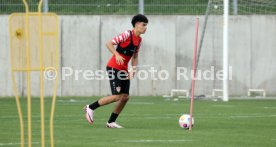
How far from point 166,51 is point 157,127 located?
17212 millimetres

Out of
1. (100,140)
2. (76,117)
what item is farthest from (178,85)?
(100,140)

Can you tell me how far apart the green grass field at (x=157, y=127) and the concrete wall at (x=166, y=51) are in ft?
26.9

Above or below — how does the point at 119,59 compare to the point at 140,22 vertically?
below

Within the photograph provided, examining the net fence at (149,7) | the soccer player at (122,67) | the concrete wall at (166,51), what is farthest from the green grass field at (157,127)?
the net fence at (149,7)

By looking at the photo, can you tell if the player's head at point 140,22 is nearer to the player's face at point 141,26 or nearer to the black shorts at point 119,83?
the player's face at point 141,26

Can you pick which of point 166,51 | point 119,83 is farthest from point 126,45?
point 166,51

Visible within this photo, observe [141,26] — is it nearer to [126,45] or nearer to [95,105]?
[126,45]

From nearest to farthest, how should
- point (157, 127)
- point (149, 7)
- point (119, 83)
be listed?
1. point (157, 127)
2. point (119, 83)
3. point (149, 7)

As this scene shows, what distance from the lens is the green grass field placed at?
13.1 meters

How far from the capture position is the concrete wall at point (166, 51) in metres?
32.6

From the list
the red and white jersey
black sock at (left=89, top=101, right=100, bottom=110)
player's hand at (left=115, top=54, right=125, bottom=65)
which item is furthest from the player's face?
black sock at (left=89, top=101, right=100, bottom=110)

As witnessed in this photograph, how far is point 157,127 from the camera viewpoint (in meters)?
16.4

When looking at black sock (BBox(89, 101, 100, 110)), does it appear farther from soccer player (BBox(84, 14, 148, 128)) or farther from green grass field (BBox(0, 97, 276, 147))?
green grass field (BBox(0, 97, 276, 147))

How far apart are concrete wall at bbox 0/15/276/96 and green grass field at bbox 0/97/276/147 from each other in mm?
8186
